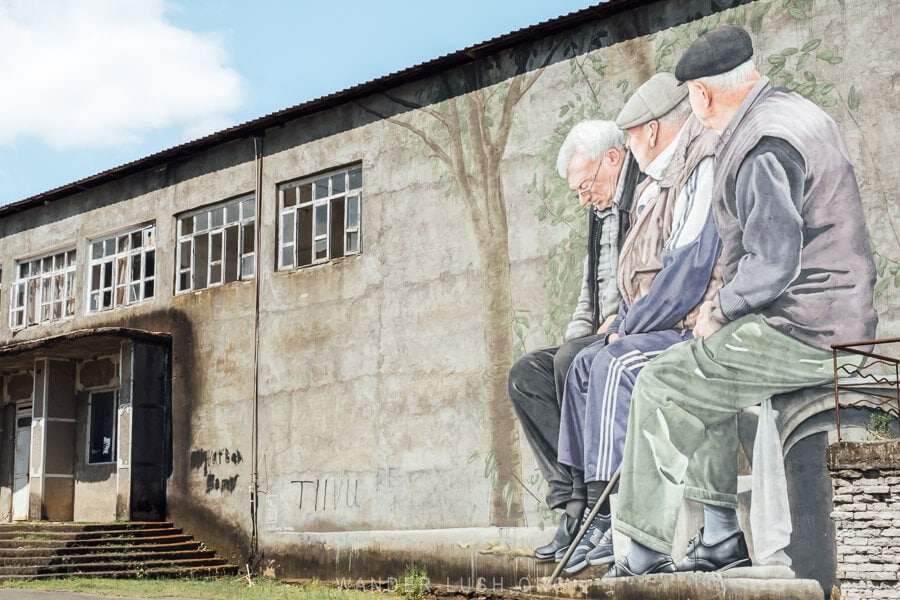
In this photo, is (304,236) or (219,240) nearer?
(304,236)

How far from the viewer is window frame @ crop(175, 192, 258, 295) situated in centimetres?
1892

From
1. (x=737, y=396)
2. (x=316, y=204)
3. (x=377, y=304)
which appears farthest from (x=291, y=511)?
(x=737, y=396)

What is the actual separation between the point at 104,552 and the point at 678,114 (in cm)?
1073

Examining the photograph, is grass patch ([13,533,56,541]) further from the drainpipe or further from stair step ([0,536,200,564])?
the drainpipe

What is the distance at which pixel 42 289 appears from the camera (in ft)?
74.9

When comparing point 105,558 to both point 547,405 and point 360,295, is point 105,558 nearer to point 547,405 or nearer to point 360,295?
point 360,295

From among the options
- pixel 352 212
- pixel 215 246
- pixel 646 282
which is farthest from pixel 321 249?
pixel 646 282

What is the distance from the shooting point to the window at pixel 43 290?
73.2 ft

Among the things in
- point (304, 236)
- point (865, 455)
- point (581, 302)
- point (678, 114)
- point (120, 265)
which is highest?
point (678, 114)

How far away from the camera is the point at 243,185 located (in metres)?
19.0

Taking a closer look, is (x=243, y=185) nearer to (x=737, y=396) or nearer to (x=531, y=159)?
(x=531, y=159)

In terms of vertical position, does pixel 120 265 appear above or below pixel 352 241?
above

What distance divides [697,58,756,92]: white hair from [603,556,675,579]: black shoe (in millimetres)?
5461

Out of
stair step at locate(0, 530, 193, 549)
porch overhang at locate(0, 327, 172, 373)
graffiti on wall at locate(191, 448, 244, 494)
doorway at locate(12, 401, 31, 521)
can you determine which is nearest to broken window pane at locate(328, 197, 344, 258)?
graffiti on wall at locate(191, 448, 244, 494)
